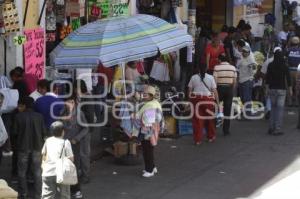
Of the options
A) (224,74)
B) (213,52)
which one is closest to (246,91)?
(213,52)

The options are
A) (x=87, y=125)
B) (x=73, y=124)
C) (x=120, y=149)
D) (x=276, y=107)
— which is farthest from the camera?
(x=276, y=107)

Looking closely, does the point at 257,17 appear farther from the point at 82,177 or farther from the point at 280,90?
the point at 82,177

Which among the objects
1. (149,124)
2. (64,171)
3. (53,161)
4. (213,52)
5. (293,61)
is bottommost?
(64,171)

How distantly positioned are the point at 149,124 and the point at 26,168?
7.14 ft

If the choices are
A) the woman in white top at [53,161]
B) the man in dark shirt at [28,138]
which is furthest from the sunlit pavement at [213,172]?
the woman in white top at [53,161]

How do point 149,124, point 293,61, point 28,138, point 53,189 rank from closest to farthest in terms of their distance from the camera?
point 53,189
point 28,138
point 149,124
point 293,61

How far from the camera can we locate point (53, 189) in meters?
8.37

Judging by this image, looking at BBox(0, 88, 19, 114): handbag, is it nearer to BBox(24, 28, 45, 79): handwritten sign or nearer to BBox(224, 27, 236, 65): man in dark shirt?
BBox(24, 28, 45, 79): handwritten sign

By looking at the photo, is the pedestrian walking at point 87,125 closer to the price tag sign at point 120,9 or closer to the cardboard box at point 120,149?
the cardboard box at point 120,149

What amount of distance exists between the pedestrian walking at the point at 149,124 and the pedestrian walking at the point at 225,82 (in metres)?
3.65

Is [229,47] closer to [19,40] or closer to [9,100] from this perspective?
[19,40]

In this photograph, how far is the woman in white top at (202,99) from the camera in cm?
1302

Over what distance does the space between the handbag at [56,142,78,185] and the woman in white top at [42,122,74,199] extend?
58mm

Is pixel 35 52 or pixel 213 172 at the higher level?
pixel 35 52
